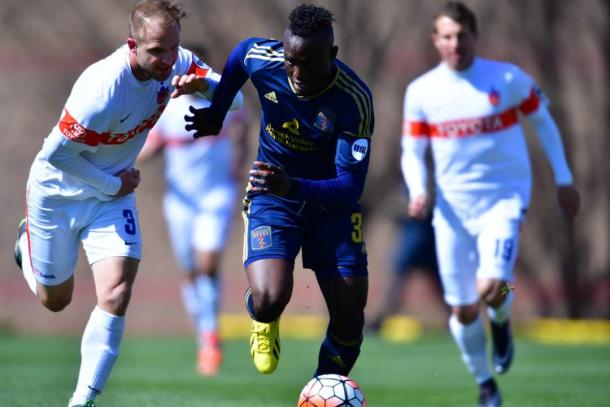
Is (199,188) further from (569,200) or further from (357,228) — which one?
(357,228)

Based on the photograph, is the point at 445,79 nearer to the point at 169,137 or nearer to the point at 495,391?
the point at 495,391

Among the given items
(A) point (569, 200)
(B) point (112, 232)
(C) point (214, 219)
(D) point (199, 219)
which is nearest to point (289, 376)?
(C) point (214, 219)

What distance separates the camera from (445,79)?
9.32 m

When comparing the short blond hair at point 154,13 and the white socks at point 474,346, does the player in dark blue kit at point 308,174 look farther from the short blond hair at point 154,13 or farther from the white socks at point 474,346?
the white socks at point 474,346

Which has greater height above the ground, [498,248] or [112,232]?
[498,248]

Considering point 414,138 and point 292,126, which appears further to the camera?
point 414,138

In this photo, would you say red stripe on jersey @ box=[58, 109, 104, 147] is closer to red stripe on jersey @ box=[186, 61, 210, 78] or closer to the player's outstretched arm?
the player's outstretched arm

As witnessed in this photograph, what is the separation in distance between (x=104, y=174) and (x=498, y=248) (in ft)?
10.6

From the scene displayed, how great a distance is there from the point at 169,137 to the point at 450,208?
4.47 m

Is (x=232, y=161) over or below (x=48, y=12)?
below

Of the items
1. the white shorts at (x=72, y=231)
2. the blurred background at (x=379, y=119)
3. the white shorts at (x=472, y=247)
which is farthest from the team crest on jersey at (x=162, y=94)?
the blurred background at (x=379, y=119)

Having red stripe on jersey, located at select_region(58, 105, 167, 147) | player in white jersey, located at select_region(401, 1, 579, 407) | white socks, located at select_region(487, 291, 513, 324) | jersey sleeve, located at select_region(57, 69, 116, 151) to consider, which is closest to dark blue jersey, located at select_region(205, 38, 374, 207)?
red stripe on jersey, located at select_region(58, 105, 167, 147)

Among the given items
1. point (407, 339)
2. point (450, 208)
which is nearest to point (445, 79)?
point (450, 208)

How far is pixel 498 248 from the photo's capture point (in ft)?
29.5
